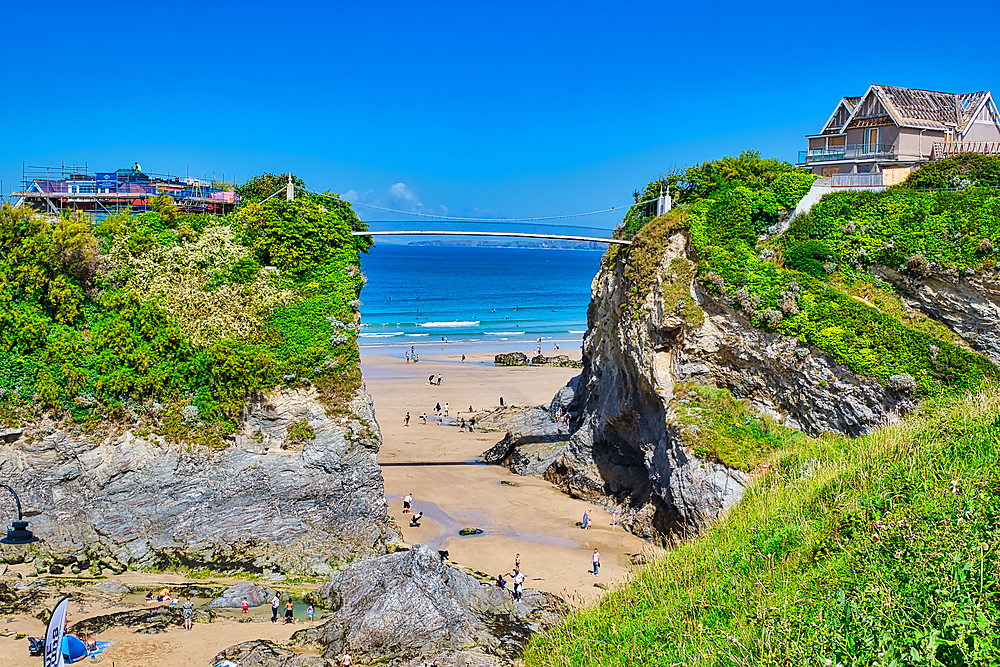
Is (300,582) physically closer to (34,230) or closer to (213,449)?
(213,449)

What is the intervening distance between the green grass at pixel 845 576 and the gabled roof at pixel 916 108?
29.6 m

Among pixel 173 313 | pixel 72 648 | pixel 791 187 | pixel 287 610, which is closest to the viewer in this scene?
pixel 72 648

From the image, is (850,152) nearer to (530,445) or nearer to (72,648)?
(530,445)

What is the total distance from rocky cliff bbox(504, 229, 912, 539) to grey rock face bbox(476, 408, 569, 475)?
1.03 metres

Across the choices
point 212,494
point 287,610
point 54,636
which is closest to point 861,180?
point 287,610

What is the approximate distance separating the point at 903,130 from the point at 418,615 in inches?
1255

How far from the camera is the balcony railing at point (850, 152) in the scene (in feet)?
116

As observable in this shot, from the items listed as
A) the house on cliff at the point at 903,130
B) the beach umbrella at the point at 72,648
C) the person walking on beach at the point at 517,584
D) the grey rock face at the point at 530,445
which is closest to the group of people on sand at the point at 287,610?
the beach umbrella at the point at 72,648

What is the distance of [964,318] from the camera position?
78.0 feet

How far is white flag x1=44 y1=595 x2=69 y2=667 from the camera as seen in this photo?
12.8m

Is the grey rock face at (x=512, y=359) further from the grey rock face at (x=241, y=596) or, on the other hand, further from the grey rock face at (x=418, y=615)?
the grey rock face at (x=241, y=596)

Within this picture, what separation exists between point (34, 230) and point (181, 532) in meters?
12.0

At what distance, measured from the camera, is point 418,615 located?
1867 centimetres

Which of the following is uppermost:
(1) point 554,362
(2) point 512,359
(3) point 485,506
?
(2) point 512,359
